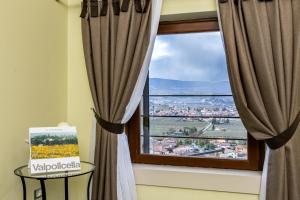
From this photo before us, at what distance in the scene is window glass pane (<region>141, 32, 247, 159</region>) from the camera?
2355 millimetres

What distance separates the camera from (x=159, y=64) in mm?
2508

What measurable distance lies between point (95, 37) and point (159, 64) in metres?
0.56

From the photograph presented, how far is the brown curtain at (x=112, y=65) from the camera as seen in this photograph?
2.24 m

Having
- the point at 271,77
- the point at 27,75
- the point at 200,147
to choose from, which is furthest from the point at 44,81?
the point at 271,77

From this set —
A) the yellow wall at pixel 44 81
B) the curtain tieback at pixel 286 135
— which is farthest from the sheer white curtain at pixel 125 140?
the curtain tieback at pixel 286 135

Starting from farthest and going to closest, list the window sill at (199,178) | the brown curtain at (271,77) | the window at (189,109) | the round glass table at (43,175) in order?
the window at (189,109), the window sill at (199,178), the brown curtain at (271,77), the round glass table at (43,175)

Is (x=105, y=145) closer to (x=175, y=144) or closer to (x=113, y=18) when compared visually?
(x=175, y=144)

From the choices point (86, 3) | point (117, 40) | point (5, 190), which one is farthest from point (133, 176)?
point (86, 3)

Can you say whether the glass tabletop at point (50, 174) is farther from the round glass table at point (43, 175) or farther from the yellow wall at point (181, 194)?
the yellow wall at point (181, 194)

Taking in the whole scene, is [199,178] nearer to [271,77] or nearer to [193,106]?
[193,106]

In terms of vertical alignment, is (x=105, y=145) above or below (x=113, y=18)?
below

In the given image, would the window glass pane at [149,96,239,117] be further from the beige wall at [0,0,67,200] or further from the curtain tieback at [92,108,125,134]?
the beige wall at [0,0,67,200]

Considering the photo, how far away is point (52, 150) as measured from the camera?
1970 mm

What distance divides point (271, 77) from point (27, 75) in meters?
1.64
